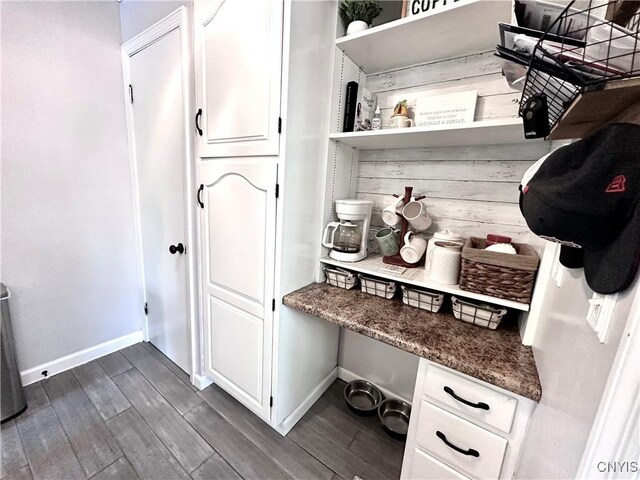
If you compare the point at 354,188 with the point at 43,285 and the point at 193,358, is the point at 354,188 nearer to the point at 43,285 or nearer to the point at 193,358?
the point at 193,358

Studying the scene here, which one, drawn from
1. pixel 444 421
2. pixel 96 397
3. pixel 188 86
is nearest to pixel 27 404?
pixel 96 397

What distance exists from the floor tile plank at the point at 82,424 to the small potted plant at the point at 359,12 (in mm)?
2387

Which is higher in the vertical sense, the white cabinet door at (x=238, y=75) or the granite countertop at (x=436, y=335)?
the white cabinet door at (x=238, y=75)

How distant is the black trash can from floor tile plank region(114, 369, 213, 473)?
45 cm

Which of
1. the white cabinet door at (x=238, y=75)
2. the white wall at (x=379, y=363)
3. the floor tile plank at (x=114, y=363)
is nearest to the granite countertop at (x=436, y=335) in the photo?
the white wall at (x=379, y=363)

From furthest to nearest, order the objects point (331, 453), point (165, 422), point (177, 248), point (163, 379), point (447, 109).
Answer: point (163, 379)
point (177, 248)
point (165, 422)
point (331, 453)
point (447, 109)

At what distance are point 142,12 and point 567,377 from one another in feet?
8.80

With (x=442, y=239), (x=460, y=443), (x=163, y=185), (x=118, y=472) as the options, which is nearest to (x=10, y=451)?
(x=118, y=472)

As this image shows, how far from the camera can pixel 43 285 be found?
1.69 meters

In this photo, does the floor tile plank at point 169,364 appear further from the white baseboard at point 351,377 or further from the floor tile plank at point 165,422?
the white baseboard at point 351,377

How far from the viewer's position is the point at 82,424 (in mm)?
1449

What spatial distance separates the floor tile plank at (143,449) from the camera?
4.05ft

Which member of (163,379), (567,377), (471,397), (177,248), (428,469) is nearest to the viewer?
(567,377)

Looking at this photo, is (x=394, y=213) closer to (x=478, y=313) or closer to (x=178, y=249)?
(x=478, y=313)
